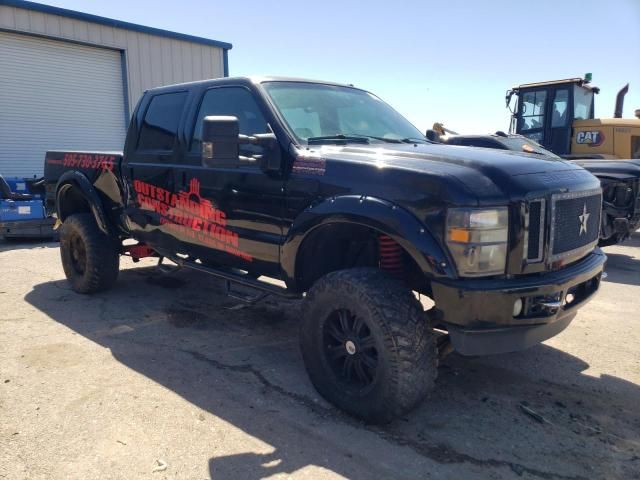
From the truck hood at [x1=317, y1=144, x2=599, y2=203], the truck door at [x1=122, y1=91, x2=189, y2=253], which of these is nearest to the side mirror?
the truck hood at [x1=317, y1=144, x2=599, y2=203]

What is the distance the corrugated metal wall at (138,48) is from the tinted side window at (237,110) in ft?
36.1

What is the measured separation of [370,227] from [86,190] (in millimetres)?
3704

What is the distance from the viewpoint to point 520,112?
38.8 ft

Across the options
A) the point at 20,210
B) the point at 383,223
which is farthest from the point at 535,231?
the point at 20,210

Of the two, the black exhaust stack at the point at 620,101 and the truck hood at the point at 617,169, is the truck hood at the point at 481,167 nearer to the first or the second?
the truck hood at the point at 617,169

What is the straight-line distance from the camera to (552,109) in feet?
37.6

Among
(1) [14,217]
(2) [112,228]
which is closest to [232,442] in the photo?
(2) [112,228]

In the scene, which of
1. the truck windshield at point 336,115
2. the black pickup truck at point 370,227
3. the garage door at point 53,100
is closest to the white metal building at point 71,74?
the garage door at point 53,100

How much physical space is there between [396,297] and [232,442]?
1.19 metres

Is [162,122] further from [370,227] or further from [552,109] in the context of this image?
[552,109]

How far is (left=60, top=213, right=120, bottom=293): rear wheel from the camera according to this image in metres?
5.50

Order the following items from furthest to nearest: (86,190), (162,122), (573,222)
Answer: (86,190)
(162,122)
(573,222)

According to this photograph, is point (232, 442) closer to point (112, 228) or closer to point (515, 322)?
point (515, 322)

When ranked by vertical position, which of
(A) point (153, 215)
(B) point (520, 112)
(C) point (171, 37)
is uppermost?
(C) point (171, 37)
